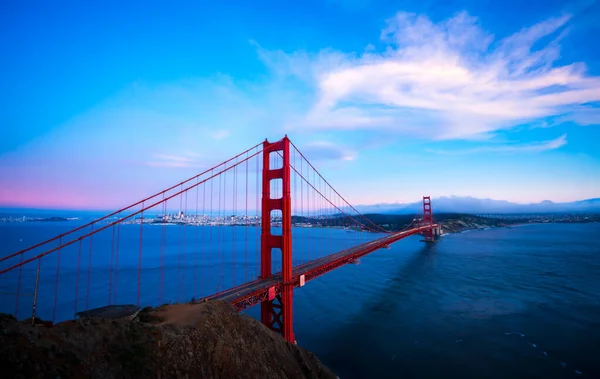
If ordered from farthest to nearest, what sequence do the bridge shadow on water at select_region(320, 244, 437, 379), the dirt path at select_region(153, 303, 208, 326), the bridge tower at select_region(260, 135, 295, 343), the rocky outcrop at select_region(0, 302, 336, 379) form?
1. the bridge tower at select_region(260, 135, 295, 343)
2. the bridge shadow on water at select_region(320, 244, 437, 379)
3. the dirt path at select_region(153, 303, 208, 326)
4. the rocky outcrop at select_region(0, 302, 336, 379)

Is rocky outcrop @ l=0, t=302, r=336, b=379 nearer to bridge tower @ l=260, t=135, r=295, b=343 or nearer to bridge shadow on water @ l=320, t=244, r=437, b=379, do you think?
bridge tower @ l=260, t=135, r=295, b=343

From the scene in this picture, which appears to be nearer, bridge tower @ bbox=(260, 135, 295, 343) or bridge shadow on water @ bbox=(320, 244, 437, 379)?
bridge shadow on water @ bbox=(320, 244, 437, 379)

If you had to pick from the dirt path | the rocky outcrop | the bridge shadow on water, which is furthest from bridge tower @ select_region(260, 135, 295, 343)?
the dirt path

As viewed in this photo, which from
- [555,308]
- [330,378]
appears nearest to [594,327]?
[555,308]

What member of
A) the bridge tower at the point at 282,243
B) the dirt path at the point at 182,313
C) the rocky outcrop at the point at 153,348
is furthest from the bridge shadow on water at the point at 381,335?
the dirt path at the point at 182,313

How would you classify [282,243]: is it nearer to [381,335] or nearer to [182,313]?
[182,313]

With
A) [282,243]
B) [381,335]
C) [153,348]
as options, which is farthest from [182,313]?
[381,335]
